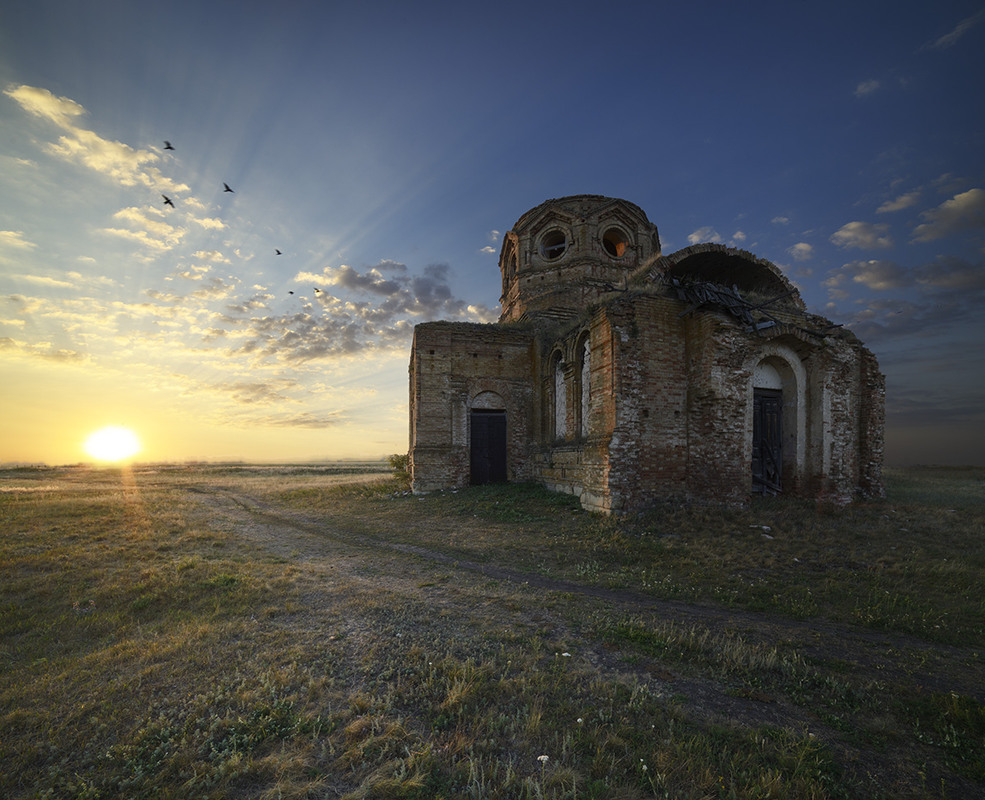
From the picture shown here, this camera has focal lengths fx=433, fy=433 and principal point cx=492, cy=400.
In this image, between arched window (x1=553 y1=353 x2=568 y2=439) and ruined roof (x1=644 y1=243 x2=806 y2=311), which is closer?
ruined roof (x1=644 y1=243 x2=806 y2=311)

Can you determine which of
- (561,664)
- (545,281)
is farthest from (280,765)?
(545,281)

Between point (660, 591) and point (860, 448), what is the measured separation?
42.2 ft

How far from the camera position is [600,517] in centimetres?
1212

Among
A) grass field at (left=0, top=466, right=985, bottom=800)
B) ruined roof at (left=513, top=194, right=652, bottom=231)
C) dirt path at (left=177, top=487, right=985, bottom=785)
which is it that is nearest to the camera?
grass field at (left=0, top=466, right=985, bottom=800)

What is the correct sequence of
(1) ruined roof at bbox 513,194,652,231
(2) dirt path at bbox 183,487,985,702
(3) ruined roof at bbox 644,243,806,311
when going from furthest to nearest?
(1) ruined roof at bbox 513,194,652,231, (3) ruined roof at bbox 644,243,806,311, (2) dirt path at bbox 183,487,985,702

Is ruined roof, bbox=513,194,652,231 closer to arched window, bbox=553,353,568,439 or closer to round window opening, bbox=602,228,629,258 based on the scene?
round window opening, bbox=602,228,629,258

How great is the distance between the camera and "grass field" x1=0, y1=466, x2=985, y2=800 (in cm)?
325

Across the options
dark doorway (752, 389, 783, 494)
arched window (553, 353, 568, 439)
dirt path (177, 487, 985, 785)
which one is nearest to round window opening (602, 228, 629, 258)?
arched window (553, 353, 568, 439)

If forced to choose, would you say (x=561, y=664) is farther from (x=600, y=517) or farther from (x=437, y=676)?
(x=600, y=517)

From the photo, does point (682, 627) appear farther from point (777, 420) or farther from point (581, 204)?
A: point (581, 204)

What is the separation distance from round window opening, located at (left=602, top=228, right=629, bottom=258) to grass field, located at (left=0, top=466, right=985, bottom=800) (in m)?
17.6

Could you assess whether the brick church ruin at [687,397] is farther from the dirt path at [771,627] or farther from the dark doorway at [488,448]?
the dirt path at [771,627]

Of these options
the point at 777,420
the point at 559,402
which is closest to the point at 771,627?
the point at 777,420

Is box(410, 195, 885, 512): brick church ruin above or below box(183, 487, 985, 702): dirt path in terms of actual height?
above
